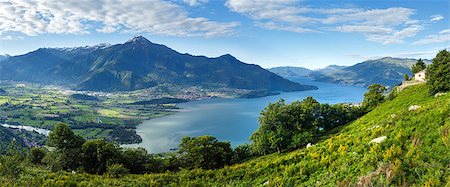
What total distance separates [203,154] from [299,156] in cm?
2103

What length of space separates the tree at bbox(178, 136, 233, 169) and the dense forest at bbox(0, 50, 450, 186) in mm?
144

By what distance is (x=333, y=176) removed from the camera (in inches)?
736

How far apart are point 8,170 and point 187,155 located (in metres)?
23.5

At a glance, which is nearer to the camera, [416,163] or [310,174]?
[416,163]

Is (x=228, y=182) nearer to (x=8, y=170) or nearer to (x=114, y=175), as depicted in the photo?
(x=114, y=175)

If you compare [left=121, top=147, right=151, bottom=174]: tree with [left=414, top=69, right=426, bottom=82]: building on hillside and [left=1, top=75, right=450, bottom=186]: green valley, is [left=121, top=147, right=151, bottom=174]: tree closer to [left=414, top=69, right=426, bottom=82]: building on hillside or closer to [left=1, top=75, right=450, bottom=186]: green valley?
[left=1, top=75, right=450, bottom=186]: green valley

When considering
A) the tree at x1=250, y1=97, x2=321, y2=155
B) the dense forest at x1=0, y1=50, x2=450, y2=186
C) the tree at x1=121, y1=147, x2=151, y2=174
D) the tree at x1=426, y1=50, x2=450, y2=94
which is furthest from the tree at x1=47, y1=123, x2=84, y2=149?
the tree at x1=426, y1=50, x2=450, y2=94

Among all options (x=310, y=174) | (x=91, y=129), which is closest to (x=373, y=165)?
(x=310, y=174)

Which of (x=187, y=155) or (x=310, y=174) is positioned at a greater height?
(x=310, y=174)

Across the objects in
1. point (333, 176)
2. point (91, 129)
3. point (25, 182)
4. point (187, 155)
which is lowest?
point (91, 129)

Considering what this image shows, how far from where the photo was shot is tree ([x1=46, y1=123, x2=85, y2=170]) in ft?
146

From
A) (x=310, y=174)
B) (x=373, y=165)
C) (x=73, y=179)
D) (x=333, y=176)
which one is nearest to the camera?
(x=373, y=165)

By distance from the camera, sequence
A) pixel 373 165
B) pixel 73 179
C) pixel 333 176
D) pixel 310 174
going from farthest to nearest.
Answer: pixel 73 179 → pixel 310 174 → pixel 333 176 → pixel 373 165

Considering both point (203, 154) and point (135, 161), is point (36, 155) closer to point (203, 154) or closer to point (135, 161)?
point (135, 161)
